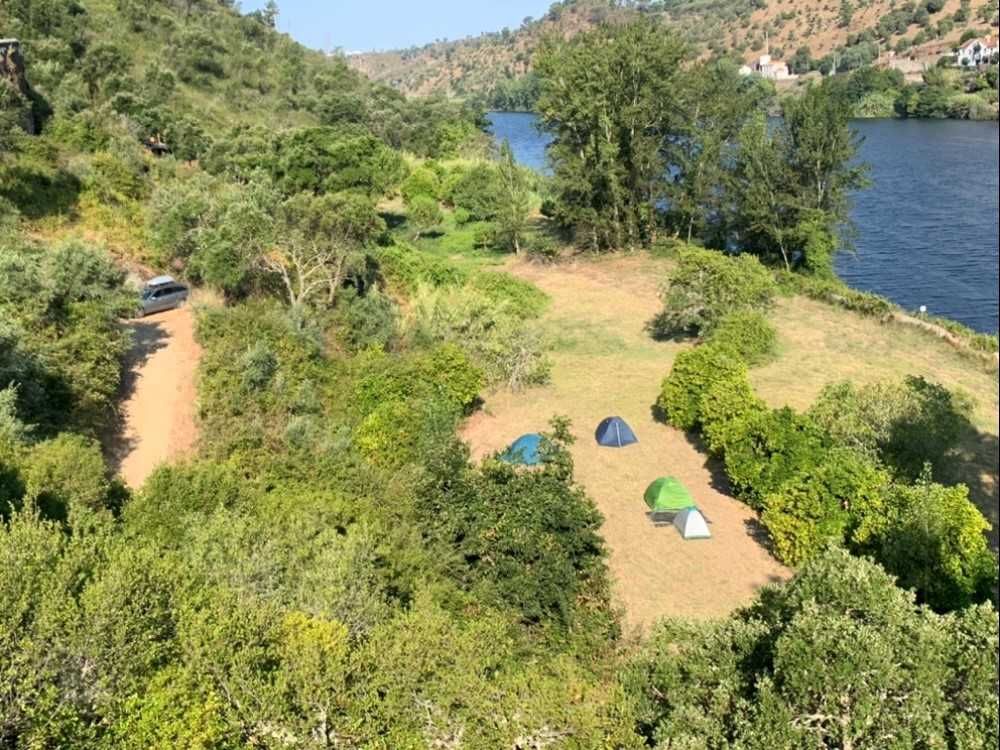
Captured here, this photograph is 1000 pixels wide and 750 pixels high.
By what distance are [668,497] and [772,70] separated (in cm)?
11298

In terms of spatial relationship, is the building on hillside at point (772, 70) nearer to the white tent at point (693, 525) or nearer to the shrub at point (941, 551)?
the white tent at point (693, 525)

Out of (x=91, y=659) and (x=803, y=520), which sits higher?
(x=91, y=659)

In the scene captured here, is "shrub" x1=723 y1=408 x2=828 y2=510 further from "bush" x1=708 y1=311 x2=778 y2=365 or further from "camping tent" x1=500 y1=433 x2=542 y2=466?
"bush" x1=708 y1=311 x2=778 y2=365

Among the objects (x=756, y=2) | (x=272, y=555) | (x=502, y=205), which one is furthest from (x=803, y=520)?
(x=756, y=2)

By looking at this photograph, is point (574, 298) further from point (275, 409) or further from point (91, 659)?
point (91, 659)

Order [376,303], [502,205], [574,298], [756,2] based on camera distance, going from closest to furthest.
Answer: [376,303], [574,298], [502,205], [756,2]

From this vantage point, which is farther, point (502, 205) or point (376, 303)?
point (502, 205)

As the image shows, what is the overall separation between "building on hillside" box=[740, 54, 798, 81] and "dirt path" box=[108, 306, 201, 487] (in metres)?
106

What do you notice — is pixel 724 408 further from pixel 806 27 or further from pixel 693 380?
pixel 806 27

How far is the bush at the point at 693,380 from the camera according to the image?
795 inches

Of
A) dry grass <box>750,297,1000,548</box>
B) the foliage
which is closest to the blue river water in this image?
dry grass <box>750,297,1000,548</box>

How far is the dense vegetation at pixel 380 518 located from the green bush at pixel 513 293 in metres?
0.19

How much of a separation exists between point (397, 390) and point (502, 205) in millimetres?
23165

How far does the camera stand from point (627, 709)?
7.95 metres
